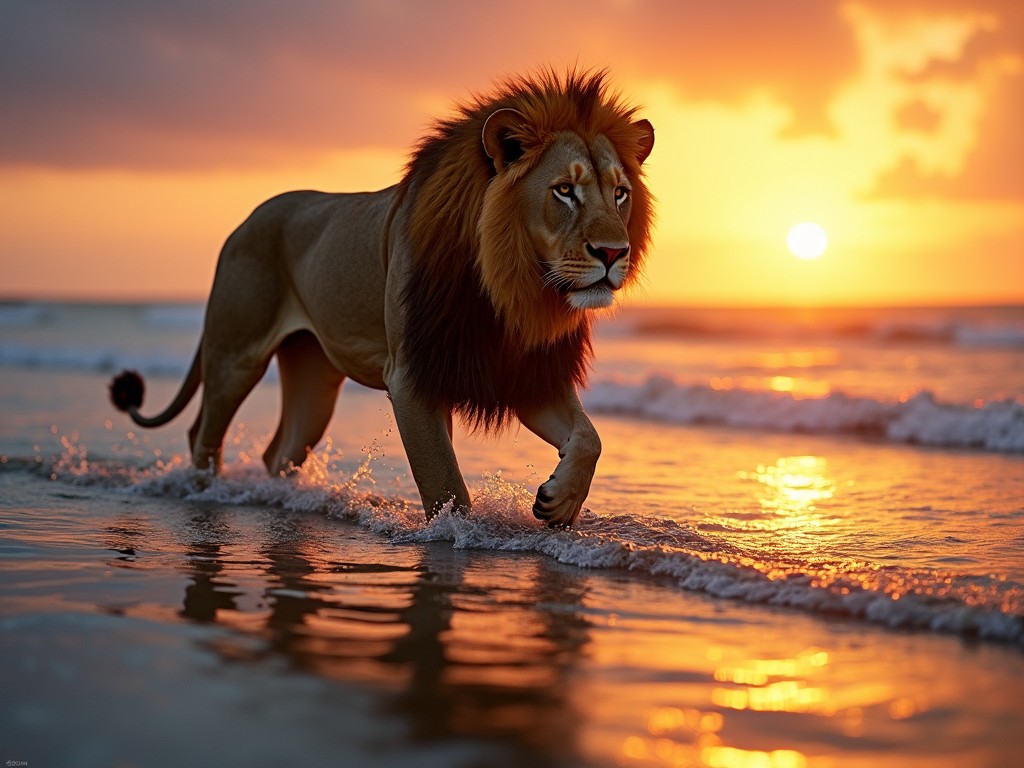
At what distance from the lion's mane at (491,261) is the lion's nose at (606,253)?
26 centimetres

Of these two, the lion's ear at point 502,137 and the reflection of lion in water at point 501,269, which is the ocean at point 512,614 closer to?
the reflection of lion in water at point 501,269

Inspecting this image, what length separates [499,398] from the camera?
493cm

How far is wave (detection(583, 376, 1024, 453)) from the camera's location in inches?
372

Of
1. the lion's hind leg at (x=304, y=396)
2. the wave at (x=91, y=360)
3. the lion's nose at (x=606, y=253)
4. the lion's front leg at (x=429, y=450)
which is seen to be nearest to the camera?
the lion's nose at (x=606, y=253)

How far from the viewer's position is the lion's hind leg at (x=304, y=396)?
667 cm

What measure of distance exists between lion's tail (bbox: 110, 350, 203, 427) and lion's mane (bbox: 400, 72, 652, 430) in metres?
2.63

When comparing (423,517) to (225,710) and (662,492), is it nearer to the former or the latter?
(662,492)

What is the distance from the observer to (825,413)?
10.8 m

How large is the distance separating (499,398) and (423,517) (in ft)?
2.69

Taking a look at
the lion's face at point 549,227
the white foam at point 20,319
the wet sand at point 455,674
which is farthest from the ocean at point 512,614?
the white foam at point 20,319

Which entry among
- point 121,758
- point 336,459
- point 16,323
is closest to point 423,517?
point 336,459

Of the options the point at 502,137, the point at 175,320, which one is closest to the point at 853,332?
the point at 175,320

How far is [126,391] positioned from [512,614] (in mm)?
4239

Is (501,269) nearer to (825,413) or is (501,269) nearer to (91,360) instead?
(825,413)
